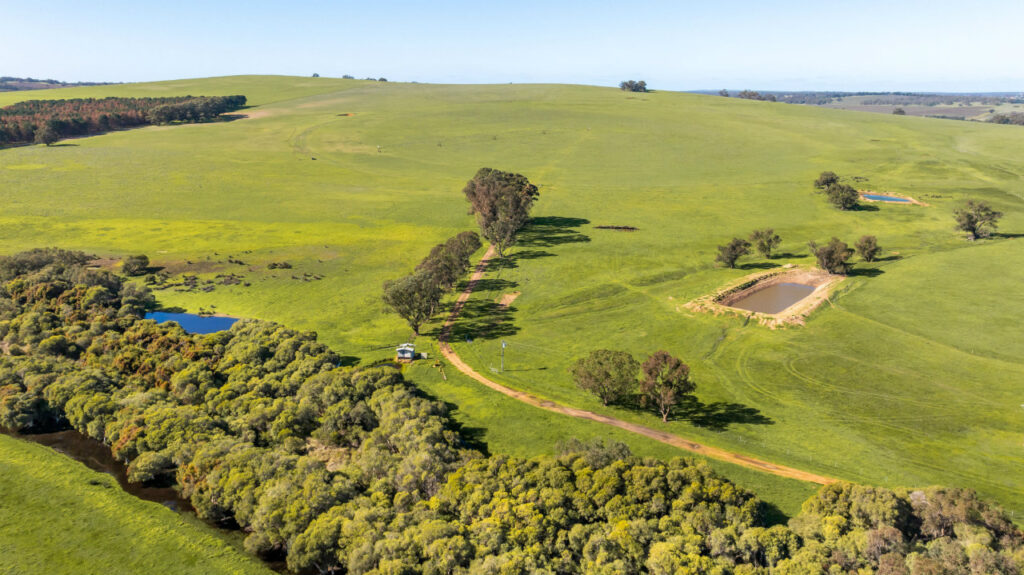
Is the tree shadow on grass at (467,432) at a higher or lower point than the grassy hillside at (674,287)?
lower

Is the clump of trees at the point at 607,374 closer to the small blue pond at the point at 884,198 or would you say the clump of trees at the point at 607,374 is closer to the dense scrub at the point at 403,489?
the dense scrub at the point at 403,489

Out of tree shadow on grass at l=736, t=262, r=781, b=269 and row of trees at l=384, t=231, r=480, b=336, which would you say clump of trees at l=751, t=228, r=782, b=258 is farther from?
row of trees at l=384, t=231, r=480, b=336

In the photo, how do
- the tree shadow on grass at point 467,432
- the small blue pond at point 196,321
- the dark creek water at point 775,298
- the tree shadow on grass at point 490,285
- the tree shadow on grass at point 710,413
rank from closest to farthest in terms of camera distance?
the tree shadow on grass at point 467,432
the tree shadow on grass at point 710,413
the small blue pond at point 196,321
the dark creek water at point 775,298
the tree shadow on grass at point 490,285

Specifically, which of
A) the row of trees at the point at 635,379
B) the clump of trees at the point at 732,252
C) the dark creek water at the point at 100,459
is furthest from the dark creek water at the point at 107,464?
the clump of trees at the point at 732,252

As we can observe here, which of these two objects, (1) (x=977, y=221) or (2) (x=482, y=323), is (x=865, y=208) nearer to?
(1) (x=977, y=221)

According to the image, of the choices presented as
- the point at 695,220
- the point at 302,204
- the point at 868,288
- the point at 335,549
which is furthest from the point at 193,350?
the point at 695,220

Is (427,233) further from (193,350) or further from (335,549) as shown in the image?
(335,549)

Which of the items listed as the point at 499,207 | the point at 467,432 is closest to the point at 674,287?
the point at 499,207
